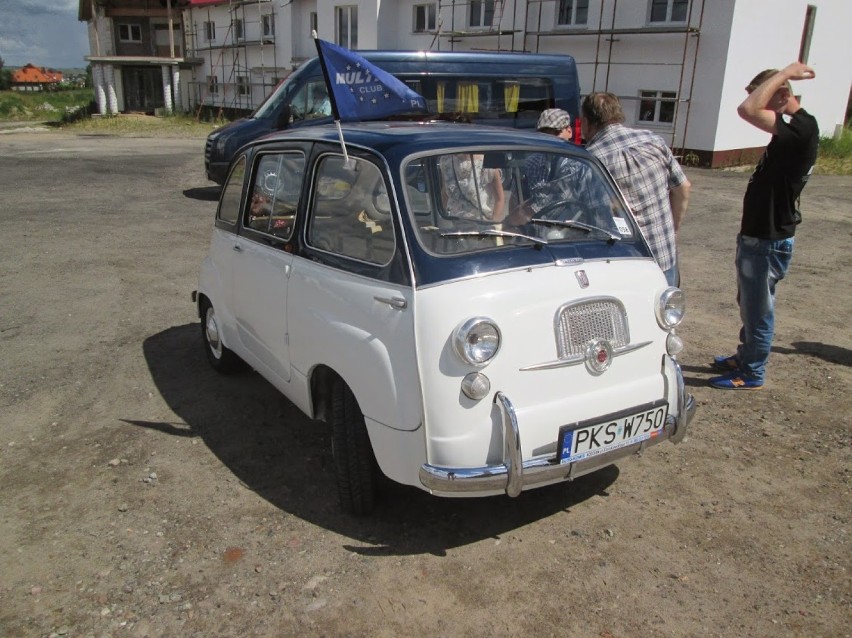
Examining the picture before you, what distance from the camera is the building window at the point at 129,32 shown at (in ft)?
136

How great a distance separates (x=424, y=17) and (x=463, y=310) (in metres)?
23.6

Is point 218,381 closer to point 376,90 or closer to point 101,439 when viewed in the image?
point 101,439

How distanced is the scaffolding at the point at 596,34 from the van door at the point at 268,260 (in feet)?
51.1

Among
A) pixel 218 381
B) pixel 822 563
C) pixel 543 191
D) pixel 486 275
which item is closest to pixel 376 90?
pixel 543 191

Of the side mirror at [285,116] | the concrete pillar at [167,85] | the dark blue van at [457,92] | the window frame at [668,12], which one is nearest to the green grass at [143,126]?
the concrete pillar at [167,85]

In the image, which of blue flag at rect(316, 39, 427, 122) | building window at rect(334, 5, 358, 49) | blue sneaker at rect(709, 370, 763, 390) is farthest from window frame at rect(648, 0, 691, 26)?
blue flag at rect(316, 39, 427, 122)

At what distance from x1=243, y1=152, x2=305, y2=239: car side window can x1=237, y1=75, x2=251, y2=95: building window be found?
99.8 ft

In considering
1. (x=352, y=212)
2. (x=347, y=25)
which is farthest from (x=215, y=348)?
(x=347, y=25)

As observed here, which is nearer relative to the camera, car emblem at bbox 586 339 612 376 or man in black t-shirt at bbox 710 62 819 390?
car emblem at bbox 586 339 612 376

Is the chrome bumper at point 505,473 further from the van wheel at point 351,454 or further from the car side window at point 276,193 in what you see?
the car side window at point 276,193

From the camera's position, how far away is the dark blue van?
37.7ft

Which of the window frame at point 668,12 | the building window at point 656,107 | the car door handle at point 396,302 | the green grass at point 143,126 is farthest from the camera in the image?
the green grass at point 143,126

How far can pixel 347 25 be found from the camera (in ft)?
86.2

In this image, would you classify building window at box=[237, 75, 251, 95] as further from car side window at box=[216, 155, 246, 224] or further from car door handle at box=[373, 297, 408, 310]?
car door handle at box=[373, 297, 408, 310]
